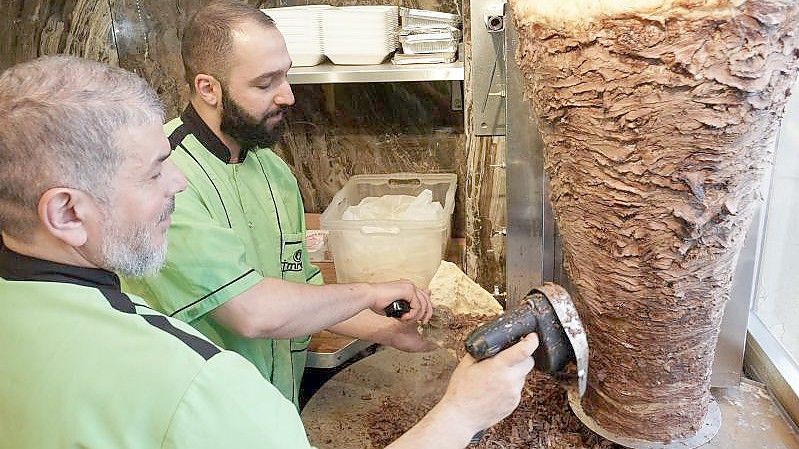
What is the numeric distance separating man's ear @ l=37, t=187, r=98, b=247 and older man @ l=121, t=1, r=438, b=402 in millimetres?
403

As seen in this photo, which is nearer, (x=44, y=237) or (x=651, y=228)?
(x=44, y=237)

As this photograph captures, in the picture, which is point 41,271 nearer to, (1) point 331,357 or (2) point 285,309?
(2) point 285,309

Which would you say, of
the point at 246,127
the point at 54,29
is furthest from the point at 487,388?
the point at 54,29

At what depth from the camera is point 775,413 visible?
1.36m

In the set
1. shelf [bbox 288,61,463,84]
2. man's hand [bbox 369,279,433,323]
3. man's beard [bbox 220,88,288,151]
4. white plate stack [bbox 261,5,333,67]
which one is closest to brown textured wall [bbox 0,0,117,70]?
white plate stack [bbox 261,5,333,67]

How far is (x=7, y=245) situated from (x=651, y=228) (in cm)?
92

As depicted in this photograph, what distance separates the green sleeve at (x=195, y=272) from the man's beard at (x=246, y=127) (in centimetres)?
25

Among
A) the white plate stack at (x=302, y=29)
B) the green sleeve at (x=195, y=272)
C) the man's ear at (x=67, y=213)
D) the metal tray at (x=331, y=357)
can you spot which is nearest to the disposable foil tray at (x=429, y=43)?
the white plate stack at (x=302, y=29)

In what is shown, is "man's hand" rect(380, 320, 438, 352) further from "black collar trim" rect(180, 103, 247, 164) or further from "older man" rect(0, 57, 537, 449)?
"older man" rect(0, 57, 537, 449)

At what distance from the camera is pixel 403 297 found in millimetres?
1501

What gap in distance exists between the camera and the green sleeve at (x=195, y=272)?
3.99 ft

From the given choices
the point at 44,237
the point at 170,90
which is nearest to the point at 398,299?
the point at 44,237

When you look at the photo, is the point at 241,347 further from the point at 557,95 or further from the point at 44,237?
the point at 557,95

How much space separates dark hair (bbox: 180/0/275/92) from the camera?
1362 mm
